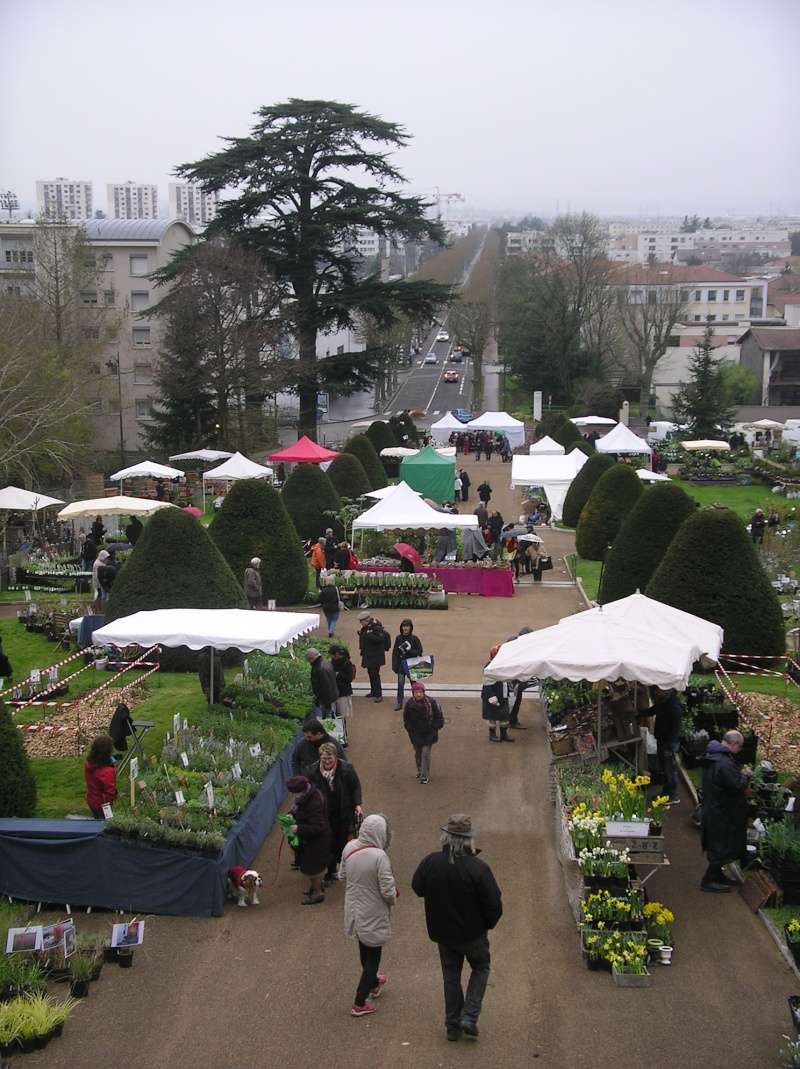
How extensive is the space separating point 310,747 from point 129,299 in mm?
60663

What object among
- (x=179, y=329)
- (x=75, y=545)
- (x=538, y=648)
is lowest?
(x=75, y=545)

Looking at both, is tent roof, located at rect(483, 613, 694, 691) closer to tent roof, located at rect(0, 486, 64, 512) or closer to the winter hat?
the winter hat

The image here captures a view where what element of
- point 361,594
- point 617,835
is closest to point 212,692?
point 617,835

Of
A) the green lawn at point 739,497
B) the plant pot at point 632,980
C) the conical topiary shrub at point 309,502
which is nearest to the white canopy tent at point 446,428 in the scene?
the green lawn at point 739,497

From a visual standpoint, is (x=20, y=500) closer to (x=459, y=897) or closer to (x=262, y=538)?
(x=262, y=538)

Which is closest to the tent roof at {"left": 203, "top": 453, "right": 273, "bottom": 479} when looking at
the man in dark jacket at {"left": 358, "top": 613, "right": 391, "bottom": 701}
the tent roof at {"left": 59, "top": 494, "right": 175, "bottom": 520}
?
the tent roof at {"left": 59, "top": 494, "right": 175, "bottom": 520}

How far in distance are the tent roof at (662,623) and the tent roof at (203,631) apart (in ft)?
11.2

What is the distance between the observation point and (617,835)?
9.21 meters

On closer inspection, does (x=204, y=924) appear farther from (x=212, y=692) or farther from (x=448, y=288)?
(x=448, y=288)

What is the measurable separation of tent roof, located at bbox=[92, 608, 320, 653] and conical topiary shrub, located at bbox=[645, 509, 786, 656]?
239 inches

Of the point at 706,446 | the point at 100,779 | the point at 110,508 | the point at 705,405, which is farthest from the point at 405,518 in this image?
the point at 705,405

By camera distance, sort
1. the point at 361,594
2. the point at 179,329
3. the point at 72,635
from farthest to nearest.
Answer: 1. the point at 179,329
2. the point at 361,594
3. the point at 72,635

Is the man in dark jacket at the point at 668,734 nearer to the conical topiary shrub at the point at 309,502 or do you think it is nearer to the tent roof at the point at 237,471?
the conical topiary shrub at the point at 309,502

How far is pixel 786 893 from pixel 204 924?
15.5 feet
